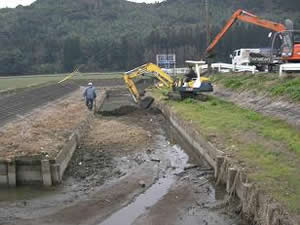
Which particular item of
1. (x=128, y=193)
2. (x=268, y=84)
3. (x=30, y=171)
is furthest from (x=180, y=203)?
(x=268, y=84)

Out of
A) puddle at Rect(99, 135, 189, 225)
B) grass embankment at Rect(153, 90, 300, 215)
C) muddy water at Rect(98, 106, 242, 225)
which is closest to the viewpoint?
grass embankment at Rect(153, 90, 300, 215)

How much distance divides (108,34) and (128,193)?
122 metres

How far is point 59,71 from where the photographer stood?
102688 mm

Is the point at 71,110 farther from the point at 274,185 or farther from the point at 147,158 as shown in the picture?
the point at 274,185

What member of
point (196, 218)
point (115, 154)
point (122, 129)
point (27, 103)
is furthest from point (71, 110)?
point (196, 218)

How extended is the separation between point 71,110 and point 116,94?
23.7m

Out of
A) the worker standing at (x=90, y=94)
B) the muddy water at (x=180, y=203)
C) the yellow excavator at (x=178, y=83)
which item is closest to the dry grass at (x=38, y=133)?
the worker standing at (x=90, y=94)

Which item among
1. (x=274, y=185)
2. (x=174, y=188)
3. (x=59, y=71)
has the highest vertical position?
(x=274, y=185)

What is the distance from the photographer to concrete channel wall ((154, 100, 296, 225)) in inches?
310

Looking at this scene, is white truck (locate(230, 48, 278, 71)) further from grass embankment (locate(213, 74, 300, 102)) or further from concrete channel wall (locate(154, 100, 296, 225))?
concrete channel wall (locate(154, 100, 296, 225))

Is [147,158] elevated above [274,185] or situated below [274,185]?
below

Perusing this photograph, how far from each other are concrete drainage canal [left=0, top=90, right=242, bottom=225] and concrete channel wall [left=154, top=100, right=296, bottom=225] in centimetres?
33

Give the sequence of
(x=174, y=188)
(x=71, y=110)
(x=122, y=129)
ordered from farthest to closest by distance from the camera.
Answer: (x=71, y=110), (x=122, y=129), (x=174, y=188)

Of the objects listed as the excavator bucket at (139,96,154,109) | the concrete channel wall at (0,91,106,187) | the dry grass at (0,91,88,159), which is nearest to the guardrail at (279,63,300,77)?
the excavator bucket at (139,96,154,109)
